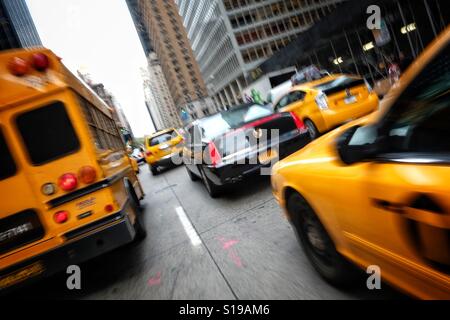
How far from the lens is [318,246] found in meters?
2.90

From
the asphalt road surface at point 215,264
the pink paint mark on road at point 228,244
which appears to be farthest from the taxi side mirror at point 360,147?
the pink paint mark on road at point 228,244

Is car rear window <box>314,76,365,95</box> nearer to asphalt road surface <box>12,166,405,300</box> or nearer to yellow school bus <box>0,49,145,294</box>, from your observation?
asphalt road surface <box>12,166,405,300</box>

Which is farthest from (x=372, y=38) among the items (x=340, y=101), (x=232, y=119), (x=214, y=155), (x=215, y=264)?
(x=215, y=264)

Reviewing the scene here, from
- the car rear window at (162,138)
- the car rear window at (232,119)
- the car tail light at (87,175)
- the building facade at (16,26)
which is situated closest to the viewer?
the car tail light at (87,175)

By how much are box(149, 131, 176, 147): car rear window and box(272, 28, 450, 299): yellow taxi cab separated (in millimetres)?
13026

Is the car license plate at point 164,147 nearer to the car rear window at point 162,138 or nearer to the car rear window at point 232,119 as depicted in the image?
the car rear window at point 162,138

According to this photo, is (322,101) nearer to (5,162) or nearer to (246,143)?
(246,143)

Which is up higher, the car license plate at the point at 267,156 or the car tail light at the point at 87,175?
the car tail light at the point at 87,175

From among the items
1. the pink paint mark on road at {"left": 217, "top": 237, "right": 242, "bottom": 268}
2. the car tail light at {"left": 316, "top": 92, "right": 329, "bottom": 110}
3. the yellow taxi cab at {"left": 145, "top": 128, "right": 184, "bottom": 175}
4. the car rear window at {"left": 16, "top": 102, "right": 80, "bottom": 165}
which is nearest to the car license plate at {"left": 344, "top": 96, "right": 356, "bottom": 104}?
the car tail light at {"left": 316, "top": 92, "right": 329, "bottom": 110}

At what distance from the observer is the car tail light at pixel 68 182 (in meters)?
3.98

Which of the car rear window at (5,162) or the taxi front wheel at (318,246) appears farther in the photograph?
the car rear window at (5,162)

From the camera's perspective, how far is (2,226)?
3.85 meters
